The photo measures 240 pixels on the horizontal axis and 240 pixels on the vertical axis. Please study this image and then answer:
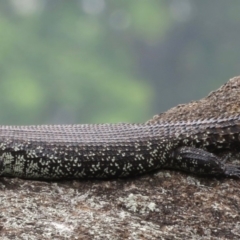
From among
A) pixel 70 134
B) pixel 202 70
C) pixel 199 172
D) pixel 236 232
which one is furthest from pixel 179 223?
pixel 202 70

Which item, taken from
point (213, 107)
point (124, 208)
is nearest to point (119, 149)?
point (124, 208)

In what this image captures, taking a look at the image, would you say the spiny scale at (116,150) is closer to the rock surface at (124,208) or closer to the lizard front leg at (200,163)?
the lizard front leg at (200,163)

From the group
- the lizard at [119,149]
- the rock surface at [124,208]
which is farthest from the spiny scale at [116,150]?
the rock surface at [124,208]

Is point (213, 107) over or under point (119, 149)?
over

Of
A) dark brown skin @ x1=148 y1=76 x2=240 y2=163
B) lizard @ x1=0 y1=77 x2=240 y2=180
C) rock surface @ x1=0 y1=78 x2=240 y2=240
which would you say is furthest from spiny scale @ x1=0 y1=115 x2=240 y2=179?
dark brown skin @ x1=148 y1=76 x2=240 y2=163

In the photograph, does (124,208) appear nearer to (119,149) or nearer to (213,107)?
(119,149)

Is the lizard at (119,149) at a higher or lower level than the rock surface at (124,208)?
higher

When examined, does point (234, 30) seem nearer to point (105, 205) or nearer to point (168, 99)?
point (168, 99)

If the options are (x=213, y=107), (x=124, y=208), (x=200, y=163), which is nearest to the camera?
(x=124, y=208)
